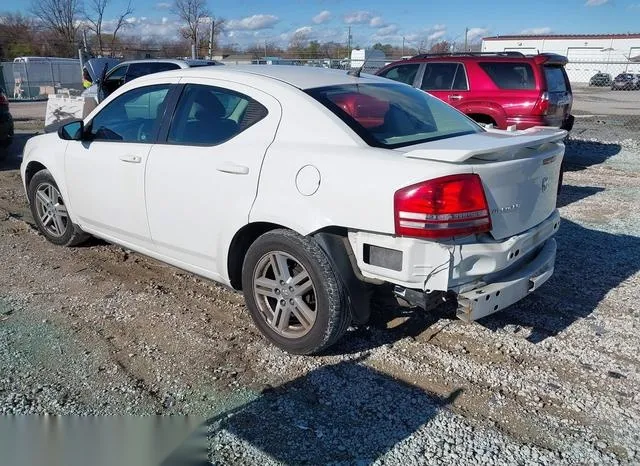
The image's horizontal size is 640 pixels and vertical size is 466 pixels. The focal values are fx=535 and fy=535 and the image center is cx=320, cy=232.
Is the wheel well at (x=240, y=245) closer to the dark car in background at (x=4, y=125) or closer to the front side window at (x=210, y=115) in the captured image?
the front side window at (x=210, y=115)

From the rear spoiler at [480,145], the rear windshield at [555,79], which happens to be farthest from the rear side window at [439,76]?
the rear spoiler at [480,145]

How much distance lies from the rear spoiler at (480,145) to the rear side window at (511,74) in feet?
17.8

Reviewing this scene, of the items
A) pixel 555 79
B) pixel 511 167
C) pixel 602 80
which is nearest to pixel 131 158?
pixel 511 167

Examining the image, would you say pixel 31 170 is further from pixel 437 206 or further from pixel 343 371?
pixel 437 206

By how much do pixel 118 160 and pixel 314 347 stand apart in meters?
2.16

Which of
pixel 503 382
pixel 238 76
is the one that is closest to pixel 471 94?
pixel 238 76

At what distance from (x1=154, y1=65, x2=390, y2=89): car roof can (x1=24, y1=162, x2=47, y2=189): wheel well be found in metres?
1.97

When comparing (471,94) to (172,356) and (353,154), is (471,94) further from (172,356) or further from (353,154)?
(172,356)

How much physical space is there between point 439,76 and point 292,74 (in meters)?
6.44

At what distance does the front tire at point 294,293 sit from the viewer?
307cm

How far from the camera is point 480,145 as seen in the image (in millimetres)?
3039

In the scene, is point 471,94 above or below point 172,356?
above

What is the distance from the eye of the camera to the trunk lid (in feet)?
9.20

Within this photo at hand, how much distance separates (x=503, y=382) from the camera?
10.2 ft
